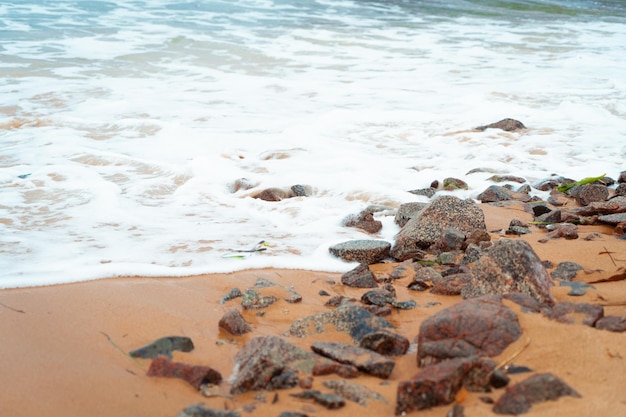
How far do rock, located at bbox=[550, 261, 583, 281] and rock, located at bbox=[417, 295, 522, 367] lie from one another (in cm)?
76

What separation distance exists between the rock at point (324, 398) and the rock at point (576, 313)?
0.86 meters

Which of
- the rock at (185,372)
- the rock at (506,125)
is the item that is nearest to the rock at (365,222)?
the rock at (185,372)

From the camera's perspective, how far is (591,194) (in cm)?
441

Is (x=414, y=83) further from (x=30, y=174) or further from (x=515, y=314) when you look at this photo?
(x=515, y=314)

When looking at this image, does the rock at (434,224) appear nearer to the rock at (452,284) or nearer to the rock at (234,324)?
the rock at (452,284)

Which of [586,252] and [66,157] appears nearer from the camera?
[586,252]

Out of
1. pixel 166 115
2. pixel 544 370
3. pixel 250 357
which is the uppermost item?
pixel 544 370

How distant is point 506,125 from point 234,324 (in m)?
4.97

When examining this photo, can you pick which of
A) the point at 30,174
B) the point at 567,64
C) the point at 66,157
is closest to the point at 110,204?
the point at 30,174

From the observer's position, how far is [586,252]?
314cm

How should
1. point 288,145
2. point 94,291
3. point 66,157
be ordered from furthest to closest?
point 288,145 < point 66,157 < point 94,291

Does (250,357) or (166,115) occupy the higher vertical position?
(250,357)

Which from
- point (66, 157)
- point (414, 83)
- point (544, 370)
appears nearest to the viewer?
point (544, 370)

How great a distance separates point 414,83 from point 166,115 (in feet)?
12.6
